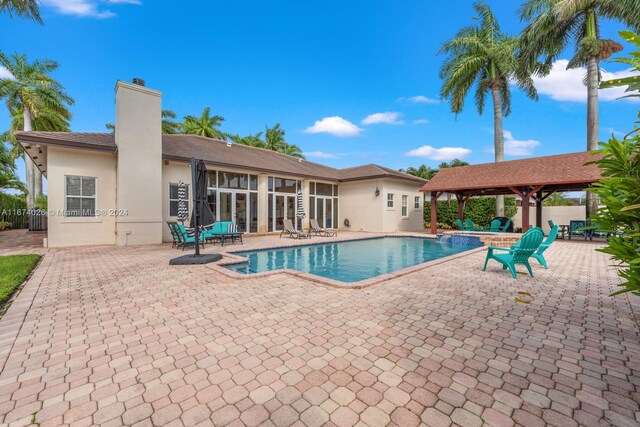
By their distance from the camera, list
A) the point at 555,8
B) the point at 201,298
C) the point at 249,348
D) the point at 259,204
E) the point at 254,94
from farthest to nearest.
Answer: the point at 254,94 → the point at 259,204 → the point at 555,8 → the point at 201,298 → the point at 249,348

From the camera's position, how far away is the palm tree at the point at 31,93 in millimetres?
21469

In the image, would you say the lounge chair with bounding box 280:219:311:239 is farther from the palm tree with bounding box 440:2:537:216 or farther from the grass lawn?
the palm tree with bounding box 440:2:537:216

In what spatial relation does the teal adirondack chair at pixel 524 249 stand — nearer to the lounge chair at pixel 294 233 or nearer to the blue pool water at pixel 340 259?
the blue pool water at pixel 340 259

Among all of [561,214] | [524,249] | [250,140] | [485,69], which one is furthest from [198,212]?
→ [250,140]

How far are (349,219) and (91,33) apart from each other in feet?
57.7

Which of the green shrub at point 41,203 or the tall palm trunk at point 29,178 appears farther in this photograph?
the tall palm trunk at point 29,178

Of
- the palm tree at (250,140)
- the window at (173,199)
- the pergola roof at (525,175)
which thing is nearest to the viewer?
the pergola roof at (525,175)

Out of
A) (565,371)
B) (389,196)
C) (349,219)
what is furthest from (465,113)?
(565,371)

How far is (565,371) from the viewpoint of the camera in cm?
254

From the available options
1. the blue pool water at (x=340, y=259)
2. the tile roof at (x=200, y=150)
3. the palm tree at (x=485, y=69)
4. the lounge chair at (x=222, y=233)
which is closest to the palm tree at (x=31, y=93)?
the tile roof at (x=200, y=150)

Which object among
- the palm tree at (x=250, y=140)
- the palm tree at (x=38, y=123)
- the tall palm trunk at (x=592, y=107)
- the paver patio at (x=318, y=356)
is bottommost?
the paver patio at (x=318, y=356)

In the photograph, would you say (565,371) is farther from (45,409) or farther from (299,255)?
(299,255)

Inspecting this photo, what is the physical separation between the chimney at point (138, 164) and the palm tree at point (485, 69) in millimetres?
19382

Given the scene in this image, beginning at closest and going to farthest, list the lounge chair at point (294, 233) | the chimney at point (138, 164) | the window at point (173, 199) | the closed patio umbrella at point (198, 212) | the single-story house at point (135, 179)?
the closed patio umbrella at point (198, 212), the single-story house at point (135, 179), the chimney at point (138, 164), the window at point (173, 199), the lounge chair at point (294, 233)
